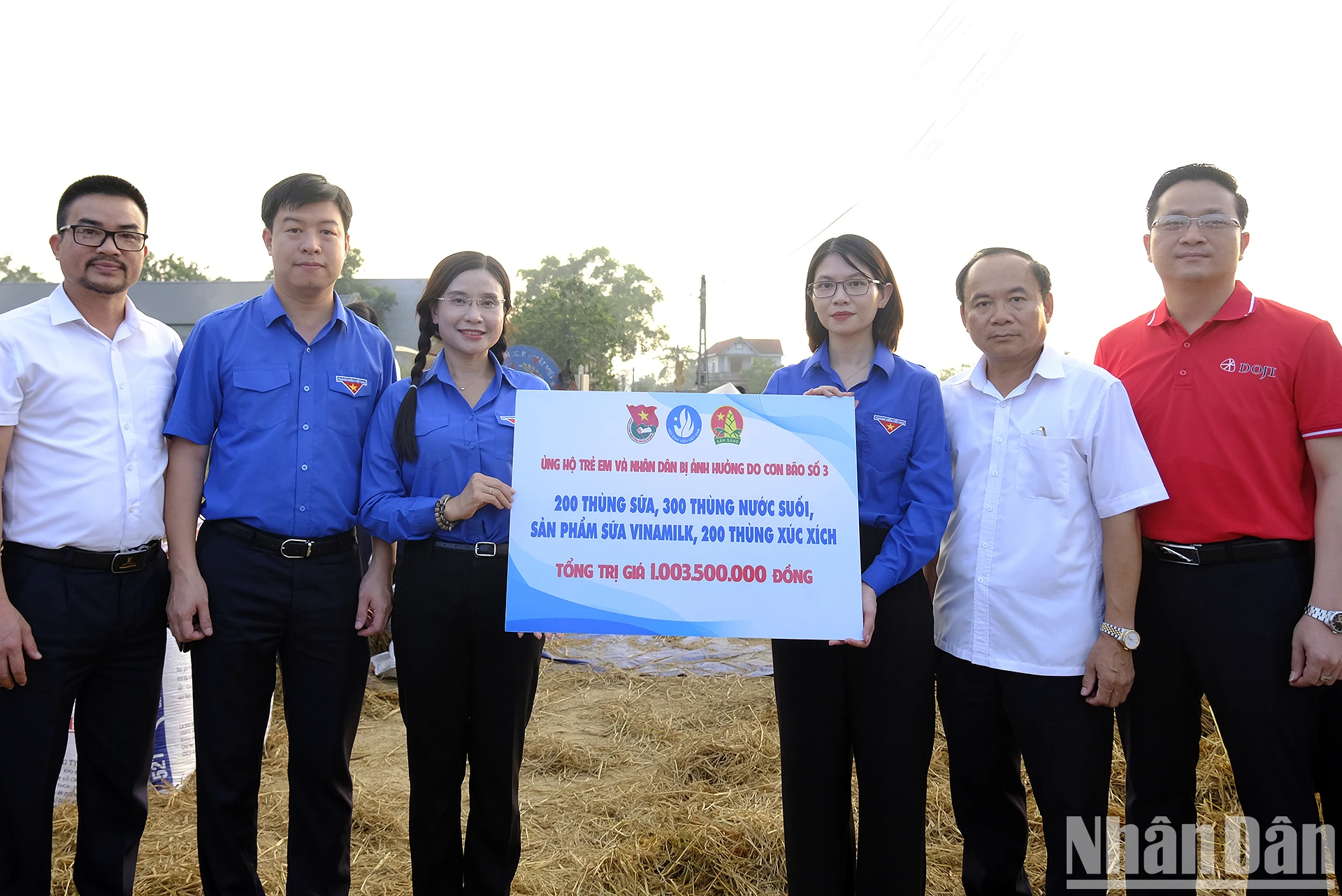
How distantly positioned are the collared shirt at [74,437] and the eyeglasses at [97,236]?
210 mm

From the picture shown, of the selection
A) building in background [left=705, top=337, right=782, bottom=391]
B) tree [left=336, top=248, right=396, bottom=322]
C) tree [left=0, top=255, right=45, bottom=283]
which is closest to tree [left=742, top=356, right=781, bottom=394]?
building in background [left=705, top=337, right=782, bottom=391]

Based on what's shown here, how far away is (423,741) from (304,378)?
1.32 metres

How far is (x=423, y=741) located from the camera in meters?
2.64

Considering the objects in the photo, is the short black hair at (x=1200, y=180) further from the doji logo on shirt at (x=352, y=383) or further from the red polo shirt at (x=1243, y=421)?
the doji logo on shirt at (x=352, y=383)

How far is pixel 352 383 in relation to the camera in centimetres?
284

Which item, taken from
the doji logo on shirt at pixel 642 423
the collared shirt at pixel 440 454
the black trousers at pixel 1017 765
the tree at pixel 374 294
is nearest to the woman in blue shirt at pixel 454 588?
the collared shirt at pixel 440 454

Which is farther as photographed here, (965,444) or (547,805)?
(547,805)

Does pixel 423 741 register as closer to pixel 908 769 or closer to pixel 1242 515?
pixel 908 769

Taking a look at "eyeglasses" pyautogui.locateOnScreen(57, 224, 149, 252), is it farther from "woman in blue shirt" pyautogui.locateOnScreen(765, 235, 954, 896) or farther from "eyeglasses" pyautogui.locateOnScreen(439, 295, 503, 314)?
"woman in blue shirt" pyautogui.locateOnScreen(765, 235, 954, 896)

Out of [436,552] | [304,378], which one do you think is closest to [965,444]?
[436,552]

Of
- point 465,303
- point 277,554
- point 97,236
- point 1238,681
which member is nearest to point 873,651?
point 1238,681

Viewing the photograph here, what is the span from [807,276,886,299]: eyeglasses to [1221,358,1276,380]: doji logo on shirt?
1.15 metres

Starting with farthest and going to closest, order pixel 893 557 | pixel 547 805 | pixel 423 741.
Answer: pixel 547 805 < pixel 423 741 < pixel 893 557

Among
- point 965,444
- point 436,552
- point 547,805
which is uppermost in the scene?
point 965,444
